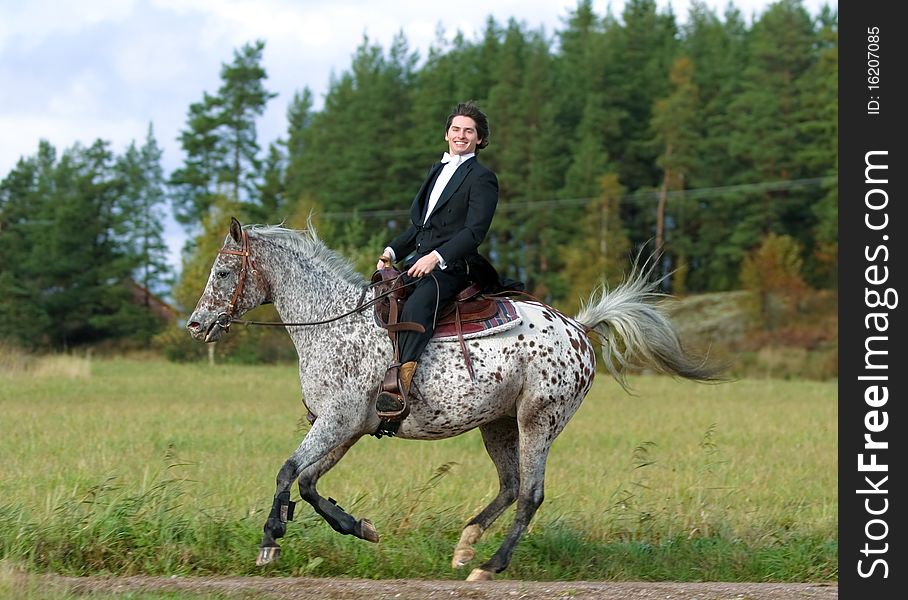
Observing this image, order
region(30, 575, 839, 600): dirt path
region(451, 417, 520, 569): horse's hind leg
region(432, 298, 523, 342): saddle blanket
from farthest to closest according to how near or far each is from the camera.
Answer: region(451, 417, 520, 569): horse's hind leg < region(432, 298, 523, 342): saddle blanket < region(30, 575, 839, 600): dirt path

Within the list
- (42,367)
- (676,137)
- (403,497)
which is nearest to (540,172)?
(676,137)

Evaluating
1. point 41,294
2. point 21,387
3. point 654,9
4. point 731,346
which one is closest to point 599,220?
point 731,346

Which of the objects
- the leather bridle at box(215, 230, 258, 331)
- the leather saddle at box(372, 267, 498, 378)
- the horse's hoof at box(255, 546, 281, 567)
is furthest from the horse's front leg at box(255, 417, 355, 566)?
the leather bridle at box(215, 230, 258, 331)

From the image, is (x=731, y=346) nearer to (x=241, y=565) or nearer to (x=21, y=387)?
(x=21, y=387)

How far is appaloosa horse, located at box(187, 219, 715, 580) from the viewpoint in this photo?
766 centimetres

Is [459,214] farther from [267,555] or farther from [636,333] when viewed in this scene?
[267,555]

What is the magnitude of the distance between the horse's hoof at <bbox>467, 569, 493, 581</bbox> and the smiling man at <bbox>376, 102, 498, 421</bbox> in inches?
45.8

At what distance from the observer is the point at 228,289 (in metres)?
7.80

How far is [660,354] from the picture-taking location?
9.05 meters

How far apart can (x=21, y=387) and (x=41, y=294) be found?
1153 inches

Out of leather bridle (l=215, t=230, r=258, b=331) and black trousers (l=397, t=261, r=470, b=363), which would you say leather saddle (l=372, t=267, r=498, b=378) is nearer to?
black trousers (l=397, t=261, r=470, b=363)

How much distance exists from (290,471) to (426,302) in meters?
1.43

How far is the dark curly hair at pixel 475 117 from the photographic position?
8125mm

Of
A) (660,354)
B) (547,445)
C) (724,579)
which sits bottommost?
(724,579)
